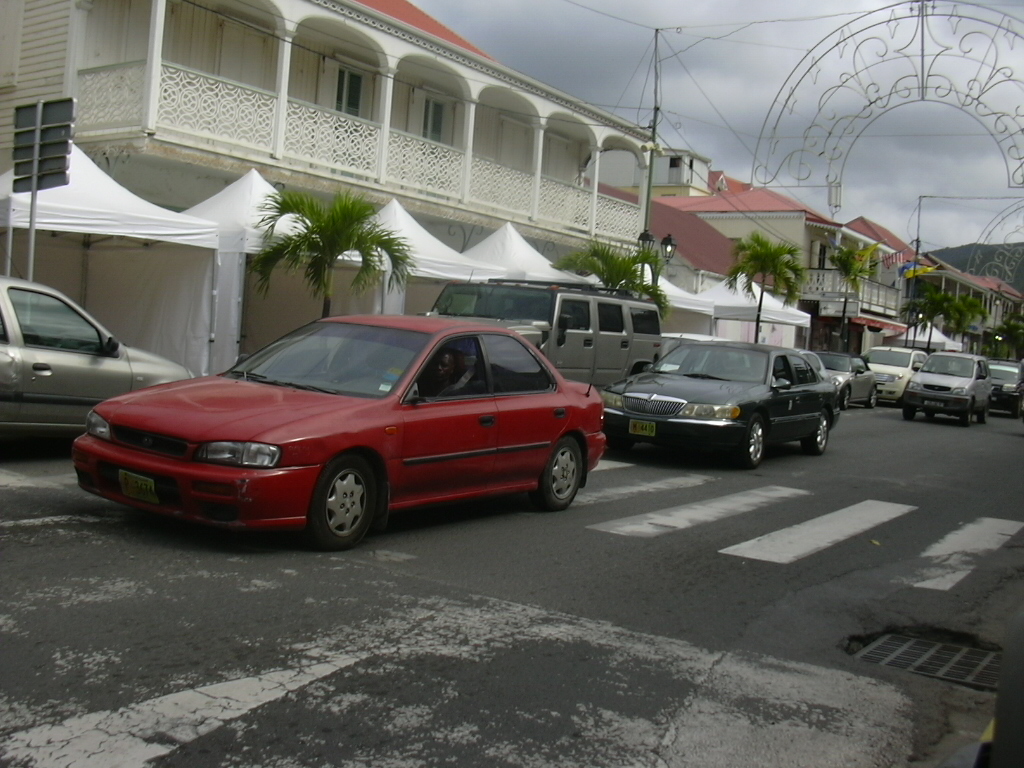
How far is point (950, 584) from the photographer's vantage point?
758cm

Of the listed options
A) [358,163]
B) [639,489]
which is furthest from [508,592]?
[358,163]

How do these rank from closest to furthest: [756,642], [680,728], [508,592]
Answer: [680,728] → [756,642] → [508,592]

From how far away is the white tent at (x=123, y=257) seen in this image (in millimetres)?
13078

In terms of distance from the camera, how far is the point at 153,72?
651 inches

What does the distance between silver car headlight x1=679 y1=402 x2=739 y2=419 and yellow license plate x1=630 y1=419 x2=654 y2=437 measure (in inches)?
14.9

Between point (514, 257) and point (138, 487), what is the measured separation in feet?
49.1

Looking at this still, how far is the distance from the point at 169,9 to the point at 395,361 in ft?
45.5

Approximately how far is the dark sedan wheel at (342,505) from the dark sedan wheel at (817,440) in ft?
31.8

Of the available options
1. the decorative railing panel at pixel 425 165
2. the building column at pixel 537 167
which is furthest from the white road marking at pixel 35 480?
the building column at pixel 537 167

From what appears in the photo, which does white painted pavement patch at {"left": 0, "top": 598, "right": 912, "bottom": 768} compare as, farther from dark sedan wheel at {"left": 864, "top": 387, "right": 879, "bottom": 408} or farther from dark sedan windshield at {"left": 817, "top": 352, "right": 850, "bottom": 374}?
dark sedan wheel at {"left": 864, "top": 387, "right": 879, "bottom": 408}

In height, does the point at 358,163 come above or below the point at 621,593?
above

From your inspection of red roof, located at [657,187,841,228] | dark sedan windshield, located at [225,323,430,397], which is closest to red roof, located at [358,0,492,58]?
dark sedan windshield, located at [225,323,430,397]

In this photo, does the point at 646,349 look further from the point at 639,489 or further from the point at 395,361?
the point at 395,361

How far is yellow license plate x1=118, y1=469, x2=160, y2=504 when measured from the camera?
6.46 metres
